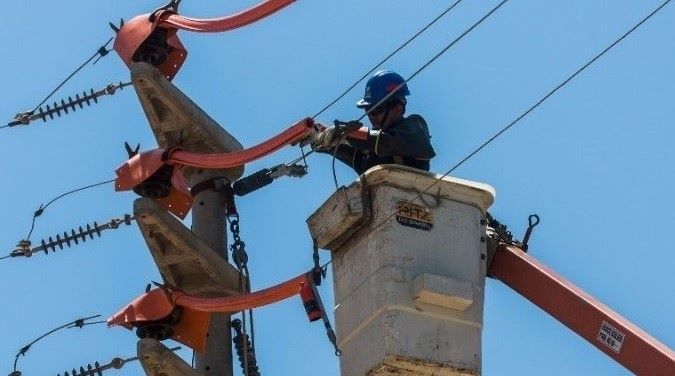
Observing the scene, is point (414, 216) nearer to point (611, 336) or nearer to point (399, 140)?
point (399, 140)

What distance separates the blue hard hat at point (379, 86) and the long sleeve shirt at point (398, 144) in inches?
29.1

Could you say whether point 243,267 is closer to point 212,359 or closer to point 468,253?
point 212,359

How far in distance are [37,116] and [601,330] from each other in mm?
4437

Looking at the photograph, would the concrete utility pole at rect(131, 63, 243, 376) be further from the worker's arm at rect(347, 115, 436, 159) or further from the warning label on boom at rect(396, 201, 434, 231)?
the warning label on boom at rect(396, 201, 434, 231)

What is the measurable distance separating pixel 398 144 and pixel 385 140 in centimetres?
8

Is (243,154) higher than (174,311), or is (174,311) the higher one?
(243,154)

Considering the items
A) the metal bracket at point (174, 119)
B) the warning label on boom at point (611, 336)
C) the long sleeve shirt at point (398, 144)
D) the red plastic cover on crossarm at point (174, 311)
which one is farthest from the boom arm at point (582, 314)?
the metal bracket at point (174, 119)

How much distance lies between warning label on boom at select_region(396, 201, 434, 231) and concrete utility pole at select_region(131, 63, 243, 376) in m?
1.94

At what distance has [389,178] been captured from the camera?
412 inches

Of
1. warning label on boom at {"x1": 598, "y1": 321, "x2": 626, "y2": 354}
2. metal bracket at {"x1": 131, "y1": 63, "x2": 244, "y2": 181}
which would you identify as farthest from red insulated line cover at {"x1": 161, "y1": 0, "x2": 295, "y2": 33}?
warning label on boom at {"x1": 598, "y1": 321, "x2": 626, "y2": 354}

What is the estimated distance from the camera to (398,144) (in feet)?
37.0

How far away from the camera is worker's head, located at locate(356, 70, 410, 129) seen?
1170cm

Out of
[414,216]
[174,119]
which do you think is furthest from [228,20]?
[414,216]

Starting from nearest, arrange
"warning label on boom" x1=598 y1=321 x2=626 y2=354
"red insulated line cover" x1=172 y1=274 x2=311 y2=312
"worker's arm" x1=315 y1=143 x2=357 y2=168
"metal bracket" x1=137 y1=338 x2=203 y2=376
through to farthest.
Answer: "warning label on boom" x1=598 y1=321 x2=626 y2=354, "red insulated line cover" x1=172 y1=274 x2=311 y2=312, "worker's arm" x1=315 y1=143 x2=357 y2=168, "metal bracket" x1=137 y1=338 x2=203 y2=376
